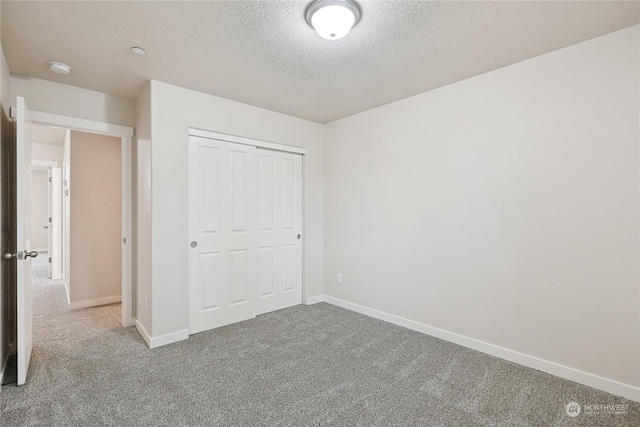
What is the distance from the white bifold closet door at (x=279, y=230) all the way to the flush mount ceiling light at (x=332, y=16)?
205cm

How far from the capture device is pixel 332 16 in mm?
1802

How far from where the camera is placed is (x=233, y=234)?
11.5 ft

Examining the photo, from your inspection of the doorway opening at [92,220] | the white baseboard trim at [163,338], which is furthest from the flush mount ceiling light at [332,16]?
the doorway opening at [92,220]

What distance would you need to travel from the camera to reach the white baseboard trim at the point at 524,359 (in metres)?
2.12

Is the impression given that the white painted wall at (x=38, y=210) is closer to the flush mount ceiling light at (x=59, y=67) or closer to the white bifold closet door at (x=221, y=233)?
the flush mount ceiling light at (x=59, y=67)

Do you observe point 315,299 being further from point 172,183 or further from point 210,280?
point 172,183

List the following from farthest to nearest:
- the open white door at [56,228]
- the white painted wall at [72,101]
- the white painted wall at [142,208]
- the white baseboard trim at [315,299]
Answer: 1. the open white door at [56,228]
2. the white baseboard trim at [315,299]
3. the white painted wall at [142,208]
4. the white painted wall at [72,101]

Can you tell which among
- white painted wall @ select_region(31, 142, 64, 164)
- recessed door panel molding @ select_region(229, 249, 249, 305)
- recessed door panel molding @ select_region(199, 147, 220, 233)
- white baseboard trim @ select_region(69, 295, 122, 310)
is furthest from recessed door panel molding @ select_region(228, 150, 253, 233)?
white painted wall @ select_region(31, 142, 64, 164)

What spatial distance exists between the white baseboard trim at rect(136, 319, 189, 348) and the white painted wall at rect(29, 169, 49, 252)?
8.01 metres

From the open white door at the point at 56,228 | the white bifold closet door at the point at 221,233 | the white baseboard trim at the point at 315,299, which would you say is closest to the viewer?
the white bifold closet door at the point at 221,233

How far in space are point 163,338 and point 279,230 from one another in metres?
1.73

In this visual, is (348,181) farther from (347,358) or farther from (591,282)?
(591,282)

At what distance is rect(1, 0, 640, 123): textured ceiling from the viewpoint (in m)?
1.87

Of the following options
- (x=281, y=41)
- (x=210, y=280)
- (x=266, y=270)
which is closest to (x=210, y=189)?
(x=210, y=280)
